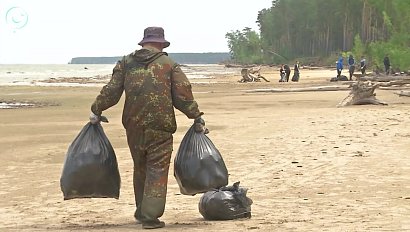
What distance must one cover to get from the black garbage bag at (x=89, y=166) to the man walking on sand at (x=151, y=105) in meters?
0.17

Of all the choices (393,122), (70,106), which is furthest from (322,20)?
(393,122)

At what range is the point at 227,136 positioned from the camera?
14.7m

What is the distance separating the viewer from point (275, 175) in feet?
30.9

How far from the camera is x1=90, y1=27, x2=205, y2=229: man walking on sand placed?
6176 millimetres

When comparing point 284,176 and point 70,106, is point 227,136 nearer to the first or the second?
point 284,176

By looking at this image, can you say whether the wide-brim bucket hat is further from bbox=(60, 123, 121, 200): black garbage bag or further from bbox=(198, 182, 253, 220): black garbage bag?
bbox=(198, 182, 253, 220): black garbage bag

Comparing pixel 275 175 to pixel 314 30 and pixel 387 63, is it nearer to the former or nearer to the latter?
pixel 387 63

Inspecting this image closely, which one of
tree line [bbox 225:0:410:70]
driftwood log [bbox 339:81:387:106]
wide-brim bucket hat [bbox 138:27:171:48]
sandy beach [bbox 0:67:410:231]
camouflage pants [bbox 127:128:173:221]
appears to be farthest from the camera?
tree line [bbox 225:0:410:70]

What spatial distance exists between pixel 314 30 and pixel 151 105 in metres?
109

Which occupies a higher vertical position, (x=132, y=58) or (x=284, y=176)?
(x=132, y=58)

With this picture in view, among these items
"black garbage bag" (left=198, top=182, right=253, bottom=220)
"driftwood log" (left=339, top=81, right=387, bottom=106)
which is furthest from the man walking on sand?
"driftwood log" (left=339, top=81, right=387, bottom=106)

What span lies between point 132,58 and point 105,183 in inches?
45.2

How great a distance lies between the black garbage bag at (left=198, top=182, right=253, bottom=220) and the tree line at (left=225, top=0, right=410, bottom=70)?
50.7 metres

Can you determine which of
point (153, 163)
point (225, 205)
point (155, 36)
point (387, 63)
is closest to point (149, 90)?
point (155, 36)
